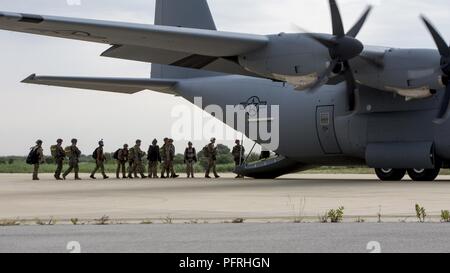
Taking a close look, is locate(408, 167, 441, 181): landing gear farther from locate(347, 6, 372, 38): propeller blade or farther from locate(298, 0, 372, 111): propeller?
locate(347, 6, 372, 38): propeller blade

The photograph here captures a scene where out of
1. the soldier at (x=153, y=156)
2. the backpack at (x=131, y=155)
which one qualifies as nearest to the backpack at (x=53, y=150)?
the backpack at (x=131, y=155)

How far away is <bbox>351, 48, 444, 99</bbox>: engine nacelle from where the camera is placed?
20.3 meters

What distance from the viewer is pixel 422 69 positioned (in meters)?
20.3

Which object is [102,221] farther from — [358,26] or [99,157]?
[99,157]

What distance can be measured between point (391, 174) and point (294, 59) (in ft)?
20.9

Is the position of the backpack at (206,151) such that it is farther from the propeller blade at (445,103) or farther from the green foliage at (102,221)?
the green foliage at (102,221)

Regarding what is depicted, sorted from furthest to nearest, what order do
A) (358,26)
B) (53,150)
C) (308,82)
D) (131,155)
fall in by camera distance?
(131,155), (53,150), (358,26), (308,82)

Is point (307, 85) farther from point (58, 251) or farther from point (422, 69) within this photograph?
point (58, 251)

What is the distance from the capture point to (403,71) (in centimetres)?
2048

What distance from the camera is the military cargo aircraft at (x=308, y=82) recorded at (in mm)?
19875

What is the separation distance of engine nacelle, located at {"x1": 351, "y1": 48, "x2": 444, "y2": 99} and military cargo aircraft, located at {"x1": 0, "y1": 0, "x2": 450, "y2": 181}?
0.03 m

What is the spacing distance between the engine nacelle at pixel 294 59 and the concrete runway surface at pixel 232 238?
395 inches

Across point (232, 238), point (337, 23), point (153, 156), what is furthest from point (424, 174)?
point (232, 238)
